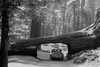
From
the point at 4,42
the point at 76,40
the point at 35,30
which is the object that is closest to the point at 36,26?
the point at 35,30

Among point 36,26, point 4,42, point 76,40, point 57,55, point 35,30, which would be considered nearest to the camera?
point 4,42

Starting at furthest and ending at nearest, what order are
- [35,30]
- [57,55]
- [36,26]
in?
1. [36,26]
2. [35,30]
3. [57,55]

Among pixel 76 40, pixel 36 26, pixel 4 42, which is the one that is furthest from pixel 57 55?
pixel 4 42

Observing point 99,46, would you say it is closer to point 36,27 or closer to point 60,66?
point 60,66

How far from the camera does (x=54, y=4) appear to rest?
8.94m

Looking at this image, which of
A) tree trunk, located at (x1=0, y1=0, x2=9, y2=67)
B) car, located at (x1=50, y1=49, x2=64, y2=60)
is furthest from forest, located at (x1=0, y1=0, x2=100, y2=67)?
car, located at (x1=50, y1=49, x2=64, y2=60)

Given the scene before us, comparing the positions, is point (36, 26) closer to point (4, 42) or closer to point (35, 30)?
point (35, 30)

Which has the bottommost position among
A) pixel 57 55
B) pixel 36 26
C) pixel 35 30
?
pixel 57 55

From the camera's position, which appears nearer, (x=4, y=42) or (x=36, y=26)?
(x=4, y=42)

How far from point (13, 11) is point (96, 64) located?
9791 millimetres

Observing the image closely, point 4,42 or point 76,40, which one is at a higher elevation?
point 4,42

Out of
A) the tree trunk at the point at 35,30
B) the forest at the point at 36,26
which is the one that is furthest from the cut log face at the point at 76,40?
the tree trunk at the point at 35,30

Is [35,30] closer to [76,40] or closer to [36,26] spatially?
[36,26]

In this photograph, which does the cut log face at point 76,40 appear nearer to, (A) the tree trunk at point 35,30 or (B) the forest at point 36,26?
(B) the forest at point 36,26
